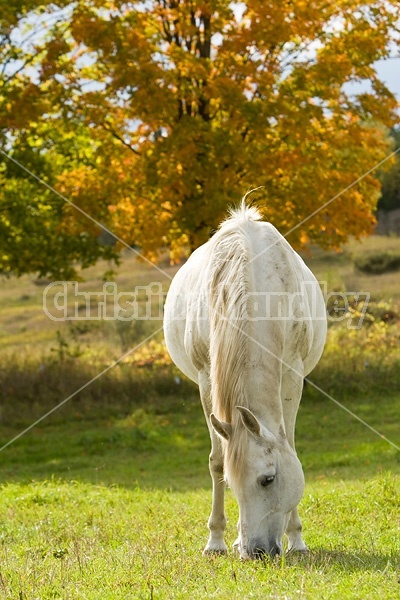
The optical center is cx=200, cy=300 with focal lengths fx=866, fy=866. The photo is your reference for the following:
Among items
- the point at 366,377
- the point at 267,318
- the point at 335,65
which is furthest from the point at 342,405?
the point at 267,318

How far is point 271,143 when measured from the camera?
13.7 meters

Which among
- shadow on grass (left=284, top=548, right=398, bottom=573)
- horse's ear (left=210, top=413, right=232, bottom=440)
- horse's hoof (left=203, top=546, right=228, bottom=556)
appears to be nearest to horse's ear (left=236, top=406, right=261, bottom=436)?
horse's ear (left=210, top=413, right=232, bottom=440)

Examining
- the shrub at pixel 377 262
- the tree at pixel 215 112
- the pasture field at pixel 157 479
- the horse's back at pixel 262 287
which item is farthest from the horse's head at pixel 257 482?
the shrub at pixel 377 262

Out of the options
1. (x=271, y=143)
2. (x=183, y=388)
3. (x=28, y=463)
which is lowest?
(x=28, y=463)

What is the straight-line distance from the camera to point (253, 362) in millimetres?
5059

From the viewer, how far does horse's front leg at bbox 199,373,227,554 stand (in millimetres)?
5875

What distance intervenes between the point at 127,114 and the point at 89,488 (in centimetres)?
690

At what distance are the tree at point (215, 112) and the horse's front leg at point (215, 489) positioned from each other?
723 centimetres

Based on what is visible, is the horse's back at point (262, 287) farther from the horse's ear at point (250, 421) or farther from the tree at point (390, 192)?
the tree at point (390, 192)

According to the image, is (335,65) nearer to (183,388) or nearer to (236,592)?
(183,388)

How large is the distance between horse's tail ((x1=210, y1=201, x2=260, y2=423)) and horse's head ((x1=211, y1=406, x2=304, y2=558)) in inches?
6.7

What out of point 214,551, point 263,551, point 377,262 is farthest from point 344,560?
point 377,262

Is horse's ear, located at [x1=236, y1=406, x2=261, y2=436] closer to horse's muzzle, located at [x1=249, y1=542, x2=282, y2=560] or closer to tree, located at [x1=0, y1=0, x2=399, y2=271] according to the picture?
horse's muzzle, located at [x1=249, y1=542, x2=282, y2=560]

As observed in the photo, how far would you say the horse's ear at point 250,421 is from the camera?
4.69 metres
